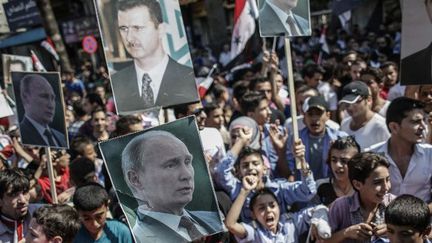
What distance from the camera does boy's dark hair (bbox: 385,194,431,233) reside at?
100.0 inches

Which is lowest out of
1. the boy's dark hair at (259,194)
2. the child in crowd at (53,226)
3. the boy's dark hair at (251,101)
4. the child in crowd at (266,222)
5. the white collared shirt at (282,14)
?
the child in crowd at (266,222)

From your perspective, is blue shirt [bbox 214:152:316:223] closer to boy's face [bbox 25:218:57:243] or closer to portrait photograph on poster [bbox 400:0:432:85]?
portrait photograph on poster [bbox 400:0:432:85]

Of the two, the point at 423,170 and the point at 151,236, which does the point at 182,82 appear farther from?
the point at 423,170

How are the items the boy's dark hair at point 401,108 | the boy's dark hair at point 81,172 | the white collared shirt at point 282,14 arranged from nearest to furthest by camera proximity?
the boy's dark hair at point 401,108, the white collared shirt at point 282,14, the boy's dark hair at point 81,172

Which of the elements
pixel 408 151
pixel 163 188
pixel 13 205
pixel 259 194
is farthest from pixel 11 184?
pixel 408 151

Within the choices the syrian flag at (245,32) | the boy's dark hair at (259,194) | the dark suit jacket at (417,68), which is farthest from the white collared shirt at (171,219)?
the syrian flag at (245,32)

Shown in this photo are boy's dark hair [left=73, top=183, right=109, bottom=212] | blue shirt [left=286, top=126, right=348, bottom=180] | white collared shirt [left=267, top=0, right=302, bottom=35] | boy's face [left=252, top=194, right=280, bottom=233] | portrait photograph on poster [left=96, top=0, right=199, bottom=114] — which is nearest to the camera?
boy's dark hair [left=73, top=183, right=109, bottom=212]

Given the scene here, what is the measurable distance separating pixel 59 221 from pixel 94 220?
0.23 m

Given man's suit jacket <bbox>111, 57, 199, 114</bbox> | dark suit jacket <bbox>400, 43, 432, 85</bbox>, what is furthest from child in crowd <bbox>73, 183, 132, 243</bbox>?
dark suit jacket <bbox>400, 43, 432, 85</bbox>

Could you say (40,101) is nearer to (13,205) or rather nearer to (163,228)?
(13,205)

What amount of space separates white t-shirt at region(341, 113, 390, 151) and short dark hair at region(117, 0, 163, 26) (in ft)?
6.31

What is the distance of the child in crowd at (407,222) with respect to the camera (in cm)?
254

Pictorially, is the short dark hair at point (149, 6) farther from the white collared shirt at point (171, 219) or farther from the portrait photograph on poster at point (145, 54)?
the white collared shirt at point (171, 219)

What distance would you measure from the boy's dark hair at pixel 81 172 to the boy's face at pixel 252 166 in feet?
3.78
